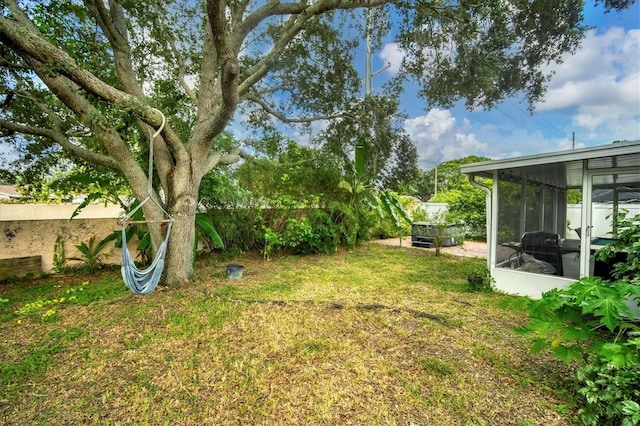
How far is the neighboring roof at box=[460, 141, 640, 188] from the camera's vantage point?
3.52m

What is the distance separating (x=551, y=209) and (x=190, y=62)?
28.8ft

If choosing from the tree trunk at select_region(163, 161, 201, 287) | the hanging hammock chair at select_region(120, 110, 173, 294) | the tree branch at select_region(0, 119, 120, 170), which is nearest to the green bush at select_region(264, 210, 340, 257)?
the tree trunk at select_region(163, 161, 201, 287)

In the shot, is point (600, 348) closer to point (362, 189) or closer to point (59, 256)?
point (362, 189)

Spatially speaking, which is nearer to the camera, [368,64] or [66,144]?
[66,144]

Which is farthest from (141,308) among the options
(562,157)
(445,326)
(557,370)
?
(562,157)

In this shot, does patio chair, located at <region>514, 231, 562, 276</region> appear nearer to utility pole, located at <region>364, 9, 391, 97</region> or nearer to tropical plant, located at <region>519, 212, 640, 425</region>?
tropical plant, located at <region>519, 212, 640, 425</region>

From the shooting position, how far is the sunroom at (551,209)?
394cm

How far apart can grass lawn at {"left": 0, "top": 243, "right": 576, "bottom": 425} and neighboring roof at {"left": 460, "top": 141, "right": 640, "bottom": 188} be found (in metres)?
2.21

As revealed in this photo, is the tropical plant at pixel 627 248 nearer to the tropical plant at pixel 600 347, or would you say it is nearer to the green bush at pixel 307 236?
the tropical plant at pixel 600 347

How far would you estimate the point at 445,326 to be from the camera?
11.2 feet

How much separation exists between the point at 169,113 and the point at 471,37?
6328 mm

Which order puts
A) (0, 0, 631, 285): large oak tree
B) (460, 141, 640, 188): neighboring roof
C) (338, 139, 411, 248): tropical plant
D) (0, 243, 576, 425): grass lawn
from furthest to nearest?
(338, 139, 411, 248): tropical plant → (0, 0, 631, 285): large oak tree → (460, 141, 640, 188): neighboring roof → (0, 243, 576, 425): grass lawn

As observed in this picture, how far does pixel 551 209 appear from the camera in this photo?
19.9 ft

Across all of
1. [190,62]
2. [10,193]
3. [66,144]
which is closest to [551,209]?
[190,62]
